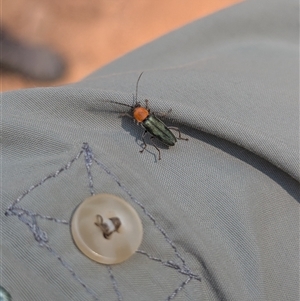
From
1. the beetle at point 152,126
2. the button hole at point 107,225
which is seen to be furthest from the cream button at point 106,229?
the beetle at point 152,126

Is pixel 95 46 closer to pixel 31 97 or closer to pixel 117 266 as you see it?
pixel 31 97

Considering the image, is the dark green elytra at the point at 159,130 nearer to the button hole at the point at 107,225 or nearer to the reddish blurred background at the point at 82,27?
the button hole at the point at 107,225

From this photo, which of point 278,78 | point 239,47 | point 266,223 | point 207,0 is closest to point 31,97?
point 266,223

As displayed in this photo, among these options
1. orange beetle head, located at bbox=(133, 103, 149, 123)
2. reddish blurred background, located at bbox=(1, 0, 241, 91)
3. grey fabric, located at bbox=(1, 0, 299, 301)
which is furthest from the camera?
reddish blurred background, located at bbox=(1, 0, 241, 91)

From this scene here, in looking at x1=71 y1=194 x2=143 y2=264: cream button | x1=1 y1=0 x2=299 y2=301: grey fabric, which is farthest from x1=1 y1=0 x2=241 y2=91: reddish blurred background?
x1=71 y1=194 x2=143 y2=264: cream button

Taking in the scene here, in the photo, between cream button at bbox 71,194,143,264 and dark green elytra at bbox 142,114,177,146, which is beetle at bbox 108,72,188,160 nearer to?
dark green elytra at bbox 142,114,177,146

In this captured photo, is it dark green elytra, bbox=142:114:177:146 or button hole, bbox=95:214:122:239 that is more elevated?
dark green elytra, bbox=142:114:177:146

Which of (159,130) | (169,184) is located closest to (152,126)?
(159,130)
